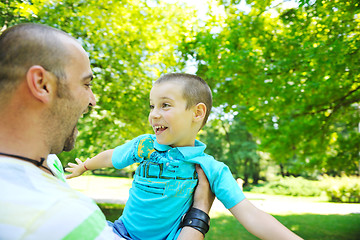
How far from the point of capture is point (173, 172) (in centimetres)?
202

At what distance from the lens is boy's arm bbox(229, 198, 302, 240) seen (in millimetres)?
1715

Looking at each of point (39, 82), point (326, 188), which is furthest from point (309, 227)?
point (326, 188)

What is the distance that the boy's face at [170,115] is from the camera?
6.93 feet

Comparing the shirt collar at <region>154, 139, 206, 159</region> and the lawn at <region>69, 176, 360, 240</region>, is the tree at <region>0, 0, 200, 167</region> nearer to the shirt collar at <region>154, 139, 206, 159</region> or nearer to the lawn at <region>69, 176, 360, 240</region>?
the lawn at <region>69, 176, 360, 240</region>

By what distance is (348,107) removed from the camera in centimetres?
791

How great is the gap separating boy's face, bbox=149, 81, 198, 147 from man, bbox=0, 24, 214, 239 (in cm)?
82

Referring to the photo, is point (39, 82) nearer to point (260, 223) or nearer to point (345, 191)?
point (260, 223)

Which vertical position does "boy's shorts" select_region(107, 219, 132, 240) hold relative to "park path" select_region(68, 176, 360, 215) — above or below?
above

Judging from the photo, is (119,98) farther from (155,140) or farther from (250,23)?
(155,140)

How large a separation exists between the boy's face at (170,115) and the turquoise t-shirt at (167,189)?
Answer: 10 centimetres

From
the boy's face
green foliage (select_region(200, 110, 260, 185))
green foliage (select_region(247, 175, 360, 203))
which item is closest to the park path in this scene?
green foliage (select_region(247, 175, 360, 203))

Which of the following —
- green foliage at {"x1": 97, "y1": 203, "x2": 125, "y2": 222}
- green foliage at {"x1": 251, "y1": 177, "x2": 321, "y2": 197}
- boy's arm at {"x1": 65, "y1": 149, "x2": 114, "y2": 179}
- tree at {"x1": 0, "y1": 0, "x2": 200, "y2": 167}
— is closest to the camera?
boy's arm at {"x1": 65, "y1": 149, "x2": 114, "y2": 179}

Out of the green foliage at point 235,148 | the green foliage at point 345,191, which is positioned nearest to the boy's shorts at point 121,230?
the green foliage at point 345,191

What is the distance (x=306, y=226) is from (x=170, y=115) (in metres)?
11.3
